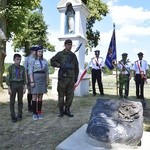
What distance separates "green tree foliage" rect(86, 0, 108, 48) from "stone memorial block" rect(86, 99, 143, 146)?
2430cm

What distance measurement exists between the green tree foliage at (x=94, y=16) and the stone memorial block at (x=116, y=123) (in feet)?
79.7

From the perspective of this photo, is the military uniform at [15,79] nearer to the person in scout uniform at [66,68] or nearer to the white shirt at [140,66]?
the person in scout uniform at [66,68]

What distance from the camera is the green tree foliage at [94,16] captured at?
30.6 m

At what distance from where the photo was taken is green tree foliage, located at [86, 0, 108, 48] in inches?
1205

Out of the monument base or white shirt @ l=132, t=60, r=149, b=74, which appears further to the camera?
white shirt @ l=132, t=60, r=149, b=74

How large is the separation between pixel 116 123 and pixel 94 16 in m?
25.4

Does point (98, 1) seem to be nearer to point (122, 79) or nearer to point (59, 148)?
point (122, 79)

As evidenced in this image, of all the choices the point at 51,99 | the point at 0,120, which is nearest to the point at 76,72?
the point at 0,120

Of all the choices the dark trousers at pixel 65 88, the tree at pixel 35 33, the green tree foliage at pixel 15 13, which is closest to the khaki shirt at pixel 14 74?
the dark trousers at pixel 65 88

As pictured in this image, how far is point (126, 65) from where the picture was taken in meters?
13.2

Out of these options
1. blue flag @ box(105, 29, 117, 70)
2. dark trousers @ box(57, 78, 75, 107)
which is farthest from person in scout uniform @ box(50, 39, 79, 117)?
blue flag @ box(105, 29, 117, 70)

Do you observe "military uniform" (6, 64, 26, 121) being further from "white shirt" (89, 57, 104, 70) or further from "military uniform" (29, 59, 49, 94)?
"white shirt" (89, 57, 104, 70)

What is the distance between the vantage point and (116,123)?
20.2 ft

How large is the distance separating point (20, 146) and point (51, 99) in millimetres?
5960
